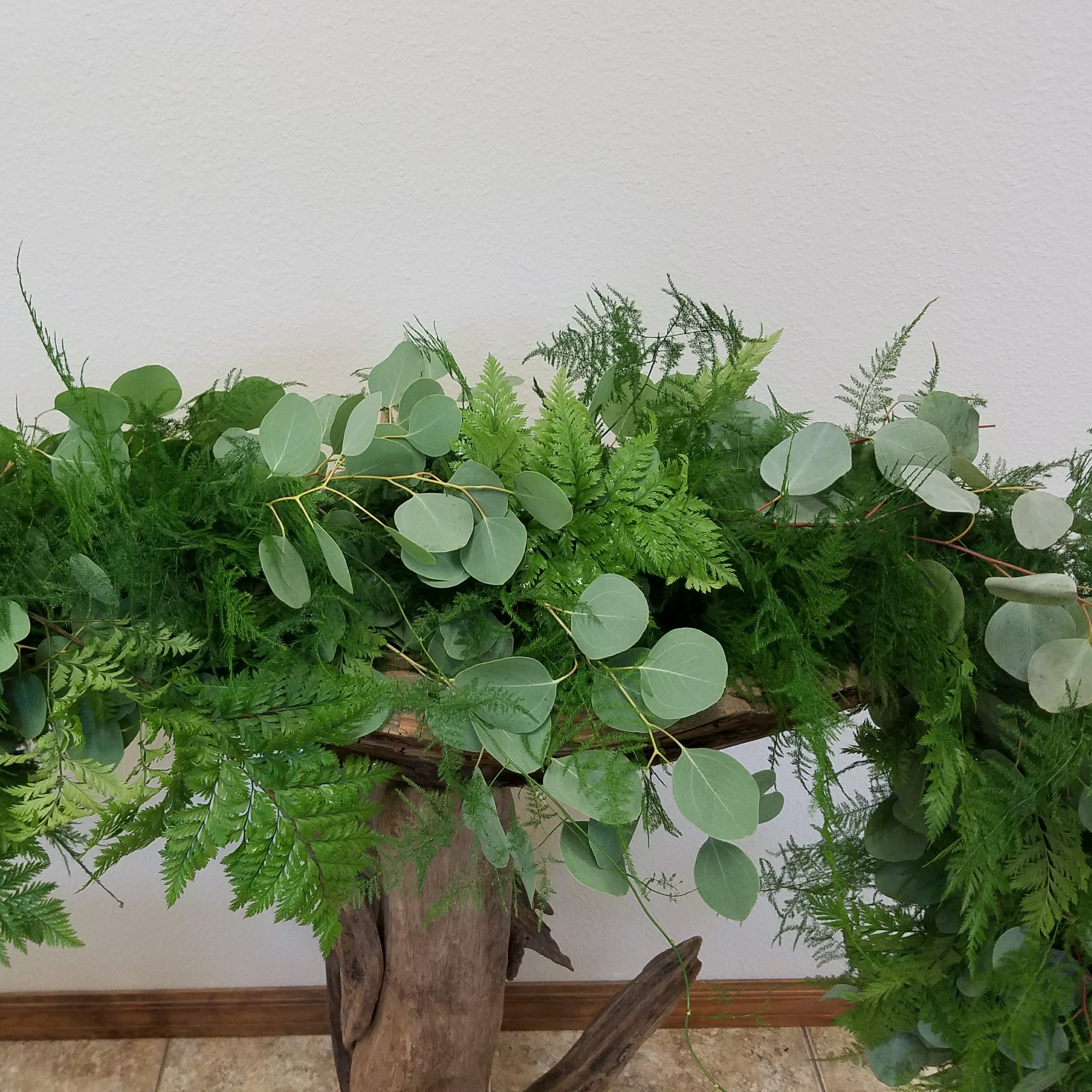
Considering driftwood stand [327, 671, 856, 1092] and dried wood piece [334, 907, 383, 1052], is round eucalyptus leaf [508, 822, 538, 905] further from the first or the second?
dried wood piece [334, 907, 383, 1052]

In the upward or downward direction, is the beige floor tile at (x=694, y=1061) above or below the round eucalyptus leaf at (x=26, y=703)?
below

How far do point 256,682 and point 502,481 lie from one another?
188mm

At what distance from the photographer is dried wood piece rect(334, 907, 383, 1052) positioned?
0.73 meters

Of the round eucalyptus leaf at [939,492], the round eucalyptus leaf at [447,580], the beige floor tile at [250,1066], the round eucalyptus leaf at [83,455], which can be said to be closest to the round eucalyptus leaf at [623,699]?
the round eucalyptus leaf at [447,580]

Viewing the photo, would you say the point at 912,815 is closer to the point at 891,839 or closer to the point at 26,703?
the point at 891,839

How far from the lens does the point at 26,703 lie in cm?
49

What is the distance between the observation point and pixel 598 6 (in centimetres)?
83

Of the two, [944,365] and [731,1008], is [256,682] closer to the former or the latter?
[944,365]

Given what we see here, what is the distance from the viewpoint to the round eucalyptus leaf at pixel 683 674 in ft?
1.57

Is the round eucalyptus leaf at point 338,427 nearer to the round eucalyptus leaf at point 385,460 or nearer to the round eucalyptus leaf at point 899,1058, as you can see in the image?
the round eucalyptus leaf at point 385,460

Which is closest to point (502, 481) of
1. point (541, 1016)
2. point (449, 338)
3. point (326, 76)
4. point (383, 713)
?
point (383, 713)

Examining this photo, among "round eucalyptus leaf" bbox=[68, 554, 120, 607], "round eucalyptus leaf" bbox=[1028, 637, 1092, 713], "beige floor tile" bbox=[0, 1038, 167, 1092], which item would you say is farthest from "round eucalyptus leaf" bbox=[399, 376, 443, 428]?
"beige floor tile" bbox=[0, 1038, 167, 1092]

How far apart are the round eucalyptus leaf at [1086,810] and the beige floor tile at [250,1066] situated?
1.13m

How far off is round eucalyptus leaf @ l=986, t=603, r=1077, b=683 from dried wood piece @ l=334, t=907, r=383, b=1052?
0.54 meters
